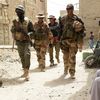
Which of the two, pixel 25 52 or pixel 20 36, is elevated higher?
pixel 20 36

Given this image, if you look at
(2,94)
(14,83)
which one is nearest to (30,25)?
(14,83)

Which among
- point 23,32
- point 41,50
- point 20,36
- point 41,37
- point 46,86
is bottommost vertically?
point 46,86

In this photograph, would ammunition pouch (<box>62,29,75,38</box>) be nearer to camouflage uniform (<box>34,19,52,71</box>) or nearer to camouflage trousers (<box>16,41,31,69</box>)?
camouflage trousers (<box>16,41,31,69</box>)

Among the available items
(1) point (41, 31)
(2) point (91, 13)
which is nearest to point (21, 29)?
(1) point (41, 31)

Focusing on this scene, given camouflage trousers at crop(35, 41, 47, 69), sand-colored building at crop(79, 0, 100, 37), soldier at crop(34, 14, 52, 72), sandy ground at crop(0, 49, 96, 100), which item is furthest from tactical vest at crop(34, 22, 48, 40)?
sand-colored building at crop(79, 0, 100, 37)

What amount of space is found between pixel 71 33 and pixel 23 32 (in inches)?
48.2

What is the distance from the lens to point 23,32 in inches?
388

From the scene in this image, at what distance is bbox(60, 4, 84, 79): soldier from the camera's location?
9773mm

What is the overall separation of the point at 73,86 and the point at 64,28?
5.51 ft

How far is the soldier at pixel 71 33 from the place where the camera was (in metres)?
9.77

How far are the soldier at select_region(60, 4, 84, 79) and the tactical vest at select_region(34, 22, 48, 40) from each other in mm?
1753

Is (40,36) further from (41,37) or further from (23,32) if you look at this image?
(23,32)

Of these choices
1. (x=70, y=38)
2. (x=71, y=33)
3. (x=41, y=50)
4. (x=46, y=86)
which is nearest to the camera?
(x=46, y=86)

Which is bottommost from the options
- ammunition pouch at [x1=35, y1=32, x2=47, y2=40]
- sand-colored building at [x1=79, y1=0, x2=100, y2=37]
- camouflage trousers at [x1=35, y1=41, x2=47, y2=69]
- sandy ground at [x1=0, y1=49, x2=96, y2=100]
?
sandy ground at [x1=0, y1=49, x2=96, y2=100]
